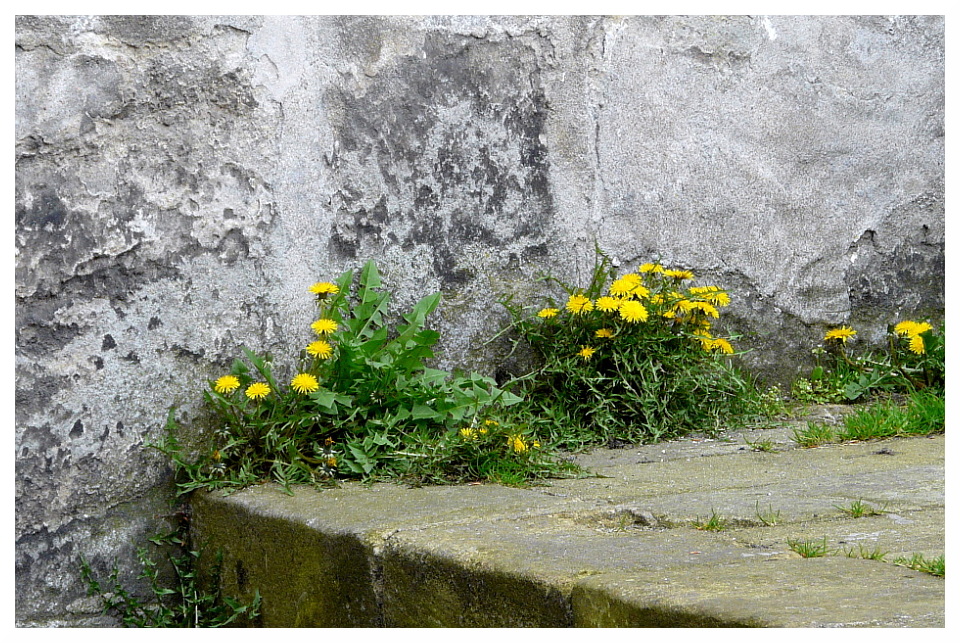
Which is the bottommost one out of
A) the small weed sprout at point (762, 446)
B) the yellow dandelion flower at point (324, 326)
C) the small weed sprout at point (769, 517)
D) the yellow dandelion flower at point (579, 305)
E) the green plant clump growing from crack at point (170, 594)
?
the green plant clump growing from crack at point (170, 594)

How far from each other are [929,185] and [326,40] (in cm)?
245

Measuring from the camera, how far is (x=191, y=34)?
9.44 feet

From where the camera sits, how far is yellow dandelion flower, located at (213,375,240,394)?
2803mm

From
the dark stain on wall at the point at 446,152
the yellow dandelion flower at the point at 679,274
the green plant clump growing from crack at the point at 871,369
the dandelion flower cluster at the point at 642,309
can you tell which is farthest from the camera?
the green plant clump growing from crack at the point at 871,369

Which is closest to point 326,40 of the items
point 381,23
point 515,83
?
point 381,23

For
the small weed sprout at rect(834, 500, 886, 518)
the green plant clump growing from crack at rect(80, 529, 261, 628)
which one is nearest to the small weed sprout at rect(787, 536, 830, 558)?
the small weed sprout at rect(834, 500, 886, 518)

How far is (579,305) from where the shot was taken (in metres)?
3.37

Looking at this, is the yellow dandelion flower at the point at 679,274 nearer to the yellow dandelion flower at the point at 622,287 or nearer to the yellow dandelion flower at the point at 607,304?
the yellow dandelion flower at the point at 622,287

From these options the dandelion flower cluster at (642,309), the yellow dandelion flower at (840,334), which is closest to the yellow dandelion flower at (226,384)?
the dandelion flower cluster at (642,309)

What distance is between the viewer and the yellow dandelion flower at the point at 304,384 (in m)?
2.83

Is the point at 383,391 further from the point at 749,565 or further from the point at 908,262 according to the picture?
the point at 908,262

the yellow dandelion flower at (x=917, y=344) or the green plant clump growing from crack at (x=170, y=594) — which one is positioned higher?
the yellow dandelion flower at (x=917, y=344)

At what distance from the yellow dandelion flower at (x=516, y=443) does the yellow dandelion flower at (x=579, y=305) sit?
2.18 feet

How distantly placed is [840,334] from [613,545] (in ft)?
7.31
